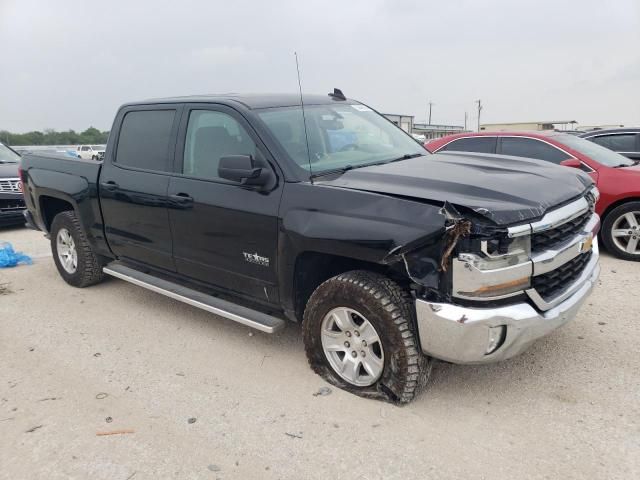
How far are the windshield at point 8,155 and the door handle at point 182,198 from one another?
25.0ft

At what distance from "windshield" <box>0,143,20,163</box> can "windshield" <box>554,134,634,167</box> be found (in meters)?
9.51

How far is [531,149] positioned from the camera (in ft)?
23.0

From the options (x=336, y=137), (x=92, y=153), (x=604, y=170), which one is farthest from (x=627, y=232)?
(x=92, y=153)

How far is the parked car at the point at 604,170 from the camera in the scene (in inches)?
237

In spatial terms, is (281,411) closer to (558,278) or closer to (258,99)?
(558,278)

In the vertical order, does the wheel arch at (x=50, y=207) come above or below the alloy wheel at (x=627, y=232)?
above

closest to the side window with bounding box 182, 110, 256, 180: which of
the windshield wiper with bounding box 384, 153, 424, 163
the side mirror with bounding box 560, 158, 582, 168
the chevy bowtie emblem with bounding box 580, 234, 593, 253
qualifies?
the windshield wiper with bounding box 384, 153, 424, 163

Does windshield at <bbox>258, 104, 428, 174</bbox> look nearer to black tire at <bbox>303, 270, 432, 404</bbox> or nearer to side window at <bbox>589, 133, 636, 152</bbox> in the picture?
black tire at <bbox>303, 270, 432, 404</bbox>

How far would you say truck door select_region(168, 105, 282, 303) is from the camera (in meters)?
3.58

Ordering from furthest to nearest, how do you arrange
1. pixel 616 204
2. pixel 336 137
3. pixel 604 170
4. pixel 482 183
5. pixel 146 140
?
pixel 604 170
pixel 616 204
pixel 146 140
pixel 336 137
pixel 482 183

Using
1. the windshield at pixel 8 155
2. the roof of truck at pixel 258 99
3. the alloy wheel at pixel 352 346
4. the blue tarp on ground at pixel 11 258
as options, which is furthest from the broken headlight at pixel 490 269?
the windshield at pixel 8 155

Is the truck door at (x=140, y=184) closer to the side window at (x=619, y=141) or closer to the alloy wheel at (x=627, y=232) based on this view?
the alloy wheel at (x=627, y=232)

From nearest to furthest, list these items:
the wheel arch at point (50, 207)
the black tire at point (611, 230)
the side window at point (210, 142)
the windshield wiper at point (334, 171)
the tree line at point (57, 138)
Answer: the windshield wiper at point (334, 171) → the side window at point (210, 142) → the wheel arch at point (50, 207) → the black tire at point (611, 230) → the tree line at point (57, 138)

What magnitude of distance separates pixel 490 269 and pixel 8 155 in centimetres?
1048
